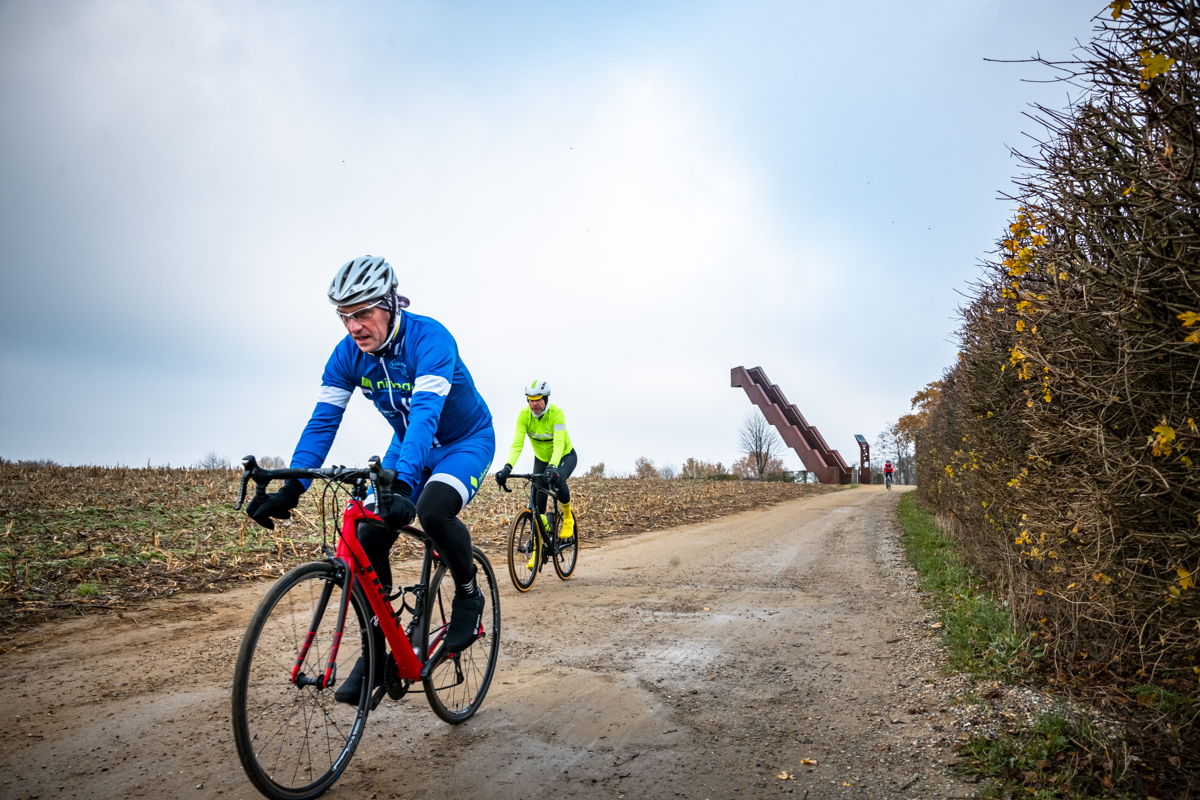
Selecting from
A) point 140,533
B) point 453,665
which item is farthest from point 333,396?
point 140,533

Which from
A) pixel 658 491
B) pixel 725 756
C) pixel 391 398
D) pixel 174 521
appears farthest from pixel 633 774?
pixel 658 491

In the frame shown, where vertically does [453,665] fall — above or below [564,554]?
below

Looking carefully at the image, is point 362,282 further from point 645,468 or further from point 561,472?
point 645,468

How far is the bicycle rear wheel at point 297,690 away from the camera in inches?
118

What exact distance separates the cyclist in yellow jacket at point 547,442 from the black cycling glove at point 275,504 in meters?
5.90

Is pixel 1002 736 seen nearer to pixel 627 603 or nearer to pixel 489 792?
pixel 489 792

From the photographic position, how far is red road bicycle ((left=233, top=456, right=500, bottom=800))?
9.91 feet

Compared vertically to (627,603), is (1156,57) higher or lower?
higher

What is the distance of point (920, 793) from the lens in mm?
3482

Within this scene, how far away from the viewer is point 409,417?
389 centimetres

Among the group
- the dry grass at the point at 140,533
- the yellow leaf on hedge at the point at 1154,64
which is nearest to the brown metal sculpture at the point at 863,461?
the dry grass at the point at 140,533

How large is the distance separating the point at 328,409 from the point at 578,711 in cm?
240

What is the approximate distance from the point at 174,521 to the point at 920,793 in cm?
1173

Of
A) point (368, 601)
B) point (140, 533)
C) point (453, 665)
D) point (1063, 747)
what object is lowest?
point (1063, 747)
